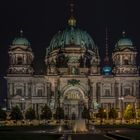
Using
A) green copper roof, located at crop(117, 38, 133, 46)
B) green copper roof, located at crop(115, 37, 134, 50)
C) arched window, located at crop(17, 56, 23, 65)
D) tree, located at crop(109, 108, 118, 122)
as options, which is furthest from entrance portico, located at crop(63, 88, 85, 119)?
green copper roof, located at crop(117, 38, 133, 46)

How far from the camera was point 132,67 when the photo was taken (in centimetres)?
18138

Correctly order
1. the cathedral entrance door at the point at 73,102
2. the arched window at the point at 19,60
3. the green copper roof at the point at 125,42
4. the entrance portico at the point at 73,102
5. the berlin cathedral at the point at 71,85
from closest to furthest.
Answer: the berlin cathedral at the point at 71,85, the entrance portico at the point at 73,102, the cathedral entrance door at the point at 73,102, the arched window at the point at 19,60, the green copper roof at the point at 125,42

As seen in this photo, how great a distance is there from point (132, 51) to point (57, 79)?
1012 inches

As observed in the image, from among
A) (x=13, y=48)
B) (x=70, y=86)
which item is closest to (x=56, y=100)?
(x=70, y=86)

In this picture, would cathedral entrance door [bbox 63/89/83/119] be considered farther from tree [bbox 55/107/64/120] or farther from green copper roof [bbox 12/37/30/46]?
green copper roof [bbox 12/37/30/46]

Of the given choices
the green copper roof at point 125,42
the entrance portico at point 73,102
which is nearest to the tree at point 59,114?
the entrance portico at point 73,102

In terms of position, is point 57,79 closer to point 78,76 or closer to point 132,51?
point 78,76

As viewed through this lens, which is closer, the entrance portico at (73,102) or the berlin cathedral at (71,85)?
the berlin cathedral at (71,85)

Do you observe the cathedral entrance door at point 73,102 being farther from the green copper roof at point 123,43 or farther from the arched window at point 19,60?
the green copper roof at point 123,43

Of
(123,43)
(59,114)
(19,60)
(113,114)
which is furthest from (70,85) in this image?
(113,114)

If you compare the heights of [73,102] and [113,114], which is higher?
[73,102]

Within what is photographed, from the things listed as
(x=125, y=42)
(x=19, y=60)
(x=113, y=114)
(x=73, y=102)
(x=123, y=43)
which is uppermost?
(x=125, y=42)

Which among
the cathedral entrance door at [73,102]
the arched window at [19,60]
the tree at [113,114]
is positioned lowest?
the tree at [113,114]

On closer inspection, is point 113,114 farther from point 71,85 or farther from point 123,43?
point 123,43
